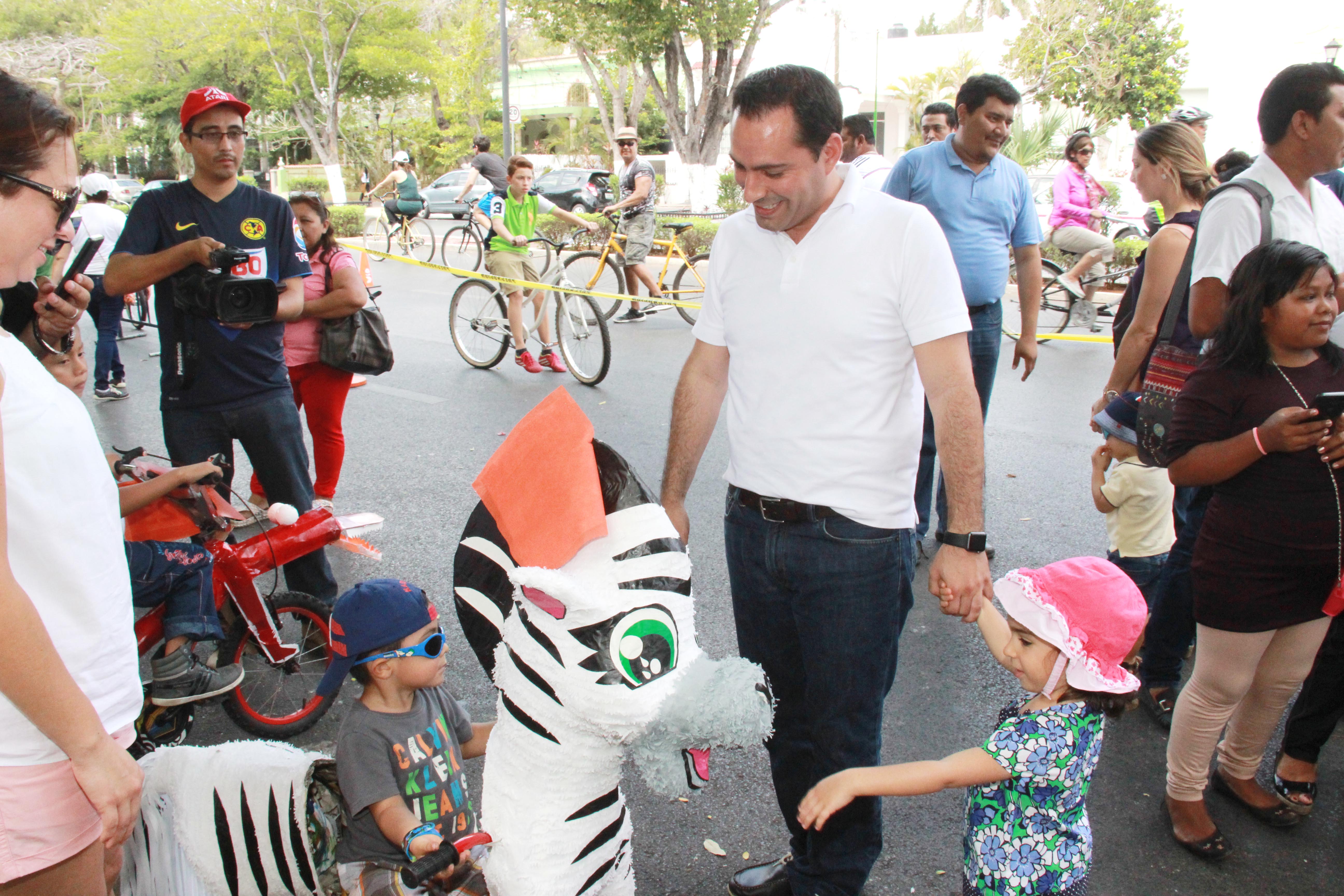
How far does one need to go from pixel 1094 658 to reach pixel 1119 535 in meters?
1.88

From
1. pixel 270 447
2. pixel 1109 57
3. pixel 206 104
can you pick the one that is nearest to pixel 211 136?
pixel 206 104

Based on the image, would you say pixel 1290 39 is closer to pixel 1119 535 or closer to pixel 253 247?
pixel 1119 535

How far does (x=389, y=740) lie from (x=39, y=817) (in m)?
0.72

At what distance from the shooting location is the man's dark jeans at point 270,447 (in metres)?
3.37

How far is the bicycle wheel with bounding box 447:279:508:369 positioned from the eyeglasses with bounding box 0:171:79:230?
643 centimetres

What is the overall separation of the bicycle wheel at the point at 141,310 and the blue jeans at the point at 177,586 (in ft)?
22.1

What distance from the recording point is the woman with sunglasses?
1.29 metres

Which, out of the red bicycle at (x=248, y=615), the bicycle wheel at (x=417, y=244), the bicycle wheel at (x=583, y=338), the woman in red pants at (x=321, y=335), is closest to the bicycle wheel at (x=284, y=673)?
the red bicycle at (x=248, y=615)

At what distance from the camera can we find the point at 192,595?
3.07 m

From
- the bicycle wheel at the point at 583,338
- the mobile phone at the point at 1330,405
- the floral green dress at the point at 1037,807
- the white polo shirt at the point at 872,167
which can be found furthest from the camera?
the bicycle wheel at the point at 583,338

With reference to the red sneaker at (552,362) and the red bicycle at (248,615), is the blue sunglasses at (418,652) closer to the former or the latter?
the red bicycle at (248,615)

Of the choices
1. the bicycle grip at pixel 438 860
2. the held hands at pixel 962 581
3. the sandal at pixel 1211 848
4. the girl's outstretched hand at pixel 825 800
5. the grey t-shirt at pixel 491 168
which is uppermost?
the grey t-shirt at pixel 491 168

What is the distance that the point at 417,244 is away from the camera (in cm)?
1644

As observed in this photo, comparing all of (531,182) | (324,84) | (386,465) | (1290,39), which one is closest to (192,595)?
(386,465)
